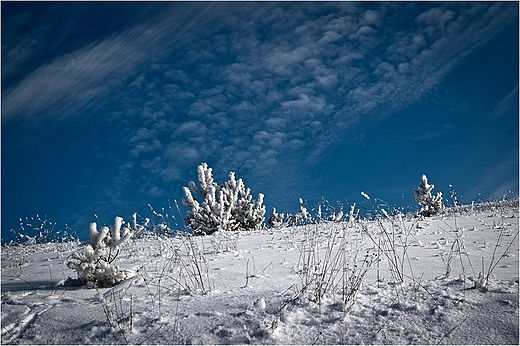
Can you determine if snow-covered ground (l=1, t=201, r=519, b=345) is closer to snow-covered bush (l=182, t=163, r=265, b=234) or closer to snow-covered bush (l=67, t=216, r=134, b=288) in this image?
snow-covered bush (l=67, t=216, r=134, b=288)

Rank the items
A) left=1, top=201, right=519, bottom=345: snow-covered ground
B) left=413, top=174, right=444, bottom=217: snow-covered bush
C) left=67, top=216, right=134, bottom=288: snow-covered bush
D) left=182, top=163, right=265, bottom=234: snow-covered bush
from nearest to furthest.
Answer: left=1, top=201, right=519, bottom=345: snow-covered ground
left=67, top=216, right=134, bottom=288: snow-covered bush
left=182, top=163, right=265, bottom=234: snow-covered bush
left=413, top=174, right=444, bottom=217: snow-covered bush

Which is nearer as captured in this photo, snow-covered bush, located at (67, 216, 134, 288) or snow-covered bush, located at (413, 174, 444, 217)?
snow-covered bush, located at (67, 216, 134, 288)

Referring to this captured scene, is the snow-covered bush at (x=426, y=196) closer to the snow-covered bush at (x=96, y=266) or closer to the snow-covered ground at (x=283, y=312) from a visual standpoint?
the snow-covered ground at (x=283, y=312)

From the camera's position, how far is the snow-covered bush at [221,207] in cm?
1293

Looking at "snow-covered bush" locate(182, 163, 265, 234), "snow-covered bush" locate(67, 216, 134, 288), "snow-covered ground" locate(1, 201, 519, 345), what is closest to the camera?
"snow-covered ground" locate(1, 201, 519, 345)

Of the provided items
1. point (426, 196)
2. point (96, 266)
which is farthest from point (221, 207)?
point (426, 196)

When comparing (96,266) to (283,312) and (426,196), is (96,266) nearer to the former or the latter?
(283,312)

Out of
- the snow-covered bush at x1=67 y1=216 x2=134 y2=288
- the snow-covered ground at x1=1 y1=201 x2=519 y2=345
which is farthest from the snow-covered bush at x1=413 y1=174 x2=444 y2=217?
the snow-covered bush at x1=67 y1=216 x2=134 y2=288

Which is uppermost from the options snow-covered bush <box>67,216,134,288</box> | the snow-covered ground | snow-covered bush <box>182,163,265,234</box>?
snow-covered bush <box>182,163,265,234</box>

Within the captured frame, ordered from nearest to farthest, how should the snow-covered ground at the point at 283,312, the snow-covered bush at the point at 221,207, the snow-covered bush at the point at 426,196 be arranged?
the snow-covered ground at the point at 283,312 < the snow-covered bush at the point at 221,207 < the snow-covered bush at the point at 426,196

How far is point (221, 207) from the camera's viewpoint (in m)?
12.9

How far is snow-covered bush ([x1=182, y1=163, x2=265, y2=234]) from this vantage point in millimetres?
12930

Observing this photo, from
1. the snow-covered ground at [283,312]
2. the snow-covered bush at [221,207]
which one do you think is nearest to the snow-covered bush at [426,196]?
the snow-covered bush at [221,207]

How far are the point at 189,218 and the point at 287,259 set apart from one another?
968 cm
